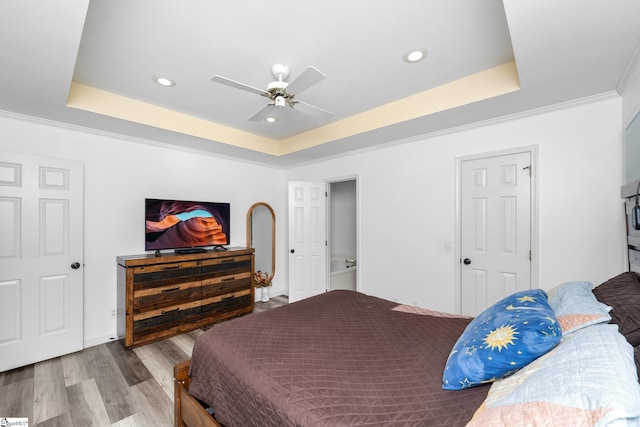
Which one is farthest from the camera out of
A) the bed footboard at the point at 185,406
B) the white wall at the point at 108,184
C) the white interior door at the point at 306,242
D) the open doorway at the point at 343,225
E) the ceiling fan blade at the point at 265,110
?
the open doorway at the point at 343,225

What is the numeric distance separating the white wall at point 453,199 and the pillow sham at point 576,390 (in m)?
1.98

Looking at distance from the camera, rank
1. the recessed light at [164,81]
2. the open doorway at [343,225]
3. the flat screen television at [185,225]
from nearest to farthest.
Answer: the recessed light at [164,81] → the flat screen television at [185,225] → the open doorway at [343,225]

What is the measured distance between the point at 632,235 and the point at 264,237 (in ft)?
14.9

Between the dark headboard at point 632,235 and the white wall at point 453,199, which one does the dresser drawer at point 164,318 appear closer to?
the white wall at point 453,199

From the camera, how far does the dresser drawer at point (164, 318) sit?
2.91m

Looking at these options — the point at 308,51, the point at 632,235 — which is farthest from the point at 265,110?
the point at 632,235

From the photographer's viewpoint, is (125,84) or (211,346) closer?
(211,346)

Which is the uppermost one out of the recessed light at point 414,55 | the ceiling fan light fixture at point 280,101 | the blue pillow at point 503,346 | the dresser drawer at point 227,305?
the recessed light at point 414,55

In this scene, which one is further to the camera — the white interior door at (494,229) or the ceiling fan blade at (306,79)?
the white interior door at (494,229)

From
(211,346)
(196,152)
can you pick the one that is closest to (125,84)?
(196,152)

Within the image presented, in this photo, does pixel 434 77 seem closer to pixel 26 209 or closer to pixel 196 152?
pixel 196 152

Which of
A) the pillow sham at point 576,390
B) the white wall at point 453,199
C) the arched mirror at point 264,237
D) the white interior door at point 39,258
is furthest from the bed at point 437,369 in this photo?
the arched mirror at point 264,237

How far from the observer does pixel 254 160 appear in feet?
14.8

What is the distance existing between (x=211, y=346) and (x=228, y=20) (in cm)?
199
